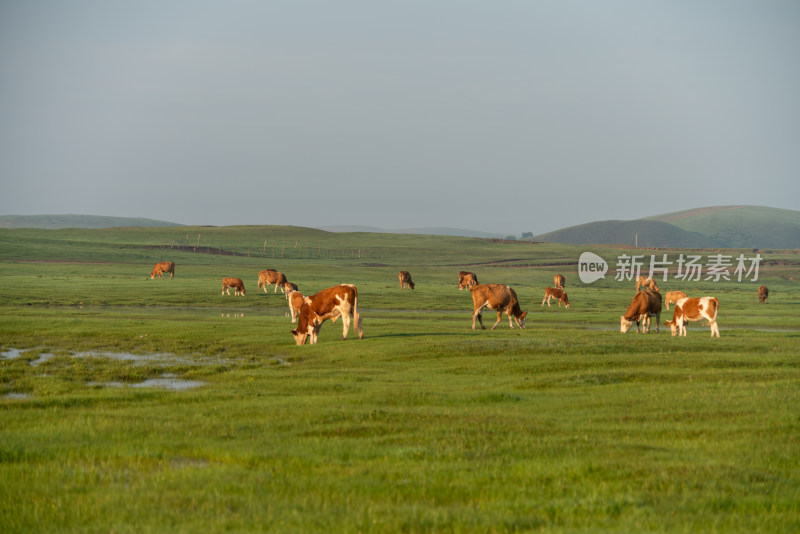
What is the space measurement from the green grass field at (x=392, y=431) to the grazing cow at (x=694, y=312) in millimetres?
3595

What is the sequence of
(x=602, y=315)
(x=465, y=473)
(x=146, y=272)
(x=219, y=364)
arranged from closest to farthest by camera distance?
(x=465, y=473)
(x=219, y=364)
(x=602, y=315)
(x=146, y=272)

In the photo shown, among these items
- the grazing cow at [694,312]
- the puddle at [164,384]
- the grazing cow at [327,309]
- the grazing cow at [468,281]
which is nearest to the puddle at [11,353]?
the puddle at [164,384]

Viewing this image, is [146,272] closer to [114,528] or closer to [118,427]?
[118,427]

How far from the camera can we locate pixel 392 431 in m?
12.7

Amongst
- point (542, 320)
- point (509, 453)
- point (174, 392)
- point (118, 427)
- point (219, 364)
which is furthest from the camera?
point (542, 320)

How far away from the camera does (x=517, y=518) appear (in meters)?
8.08

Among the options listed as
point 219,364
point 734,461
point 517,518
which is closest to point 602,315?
point 219,364

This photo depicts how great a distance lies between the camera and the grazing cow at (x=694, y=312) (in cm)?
3425

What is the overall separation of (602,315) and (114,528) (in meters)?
44.6

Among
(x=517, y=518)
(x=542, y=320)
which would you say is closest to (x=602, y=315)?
(x=542, y=320)

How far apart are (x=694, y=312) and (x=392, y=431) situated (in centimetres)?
2604

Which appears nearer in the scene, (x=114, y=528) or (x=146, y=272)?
(x=114, y=528)

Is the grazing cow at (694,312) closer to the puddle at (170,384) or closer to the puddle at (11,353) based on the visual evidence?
the puddle at (170,384)

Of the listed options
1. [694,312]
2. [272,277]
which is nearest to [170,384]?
[694,312]
